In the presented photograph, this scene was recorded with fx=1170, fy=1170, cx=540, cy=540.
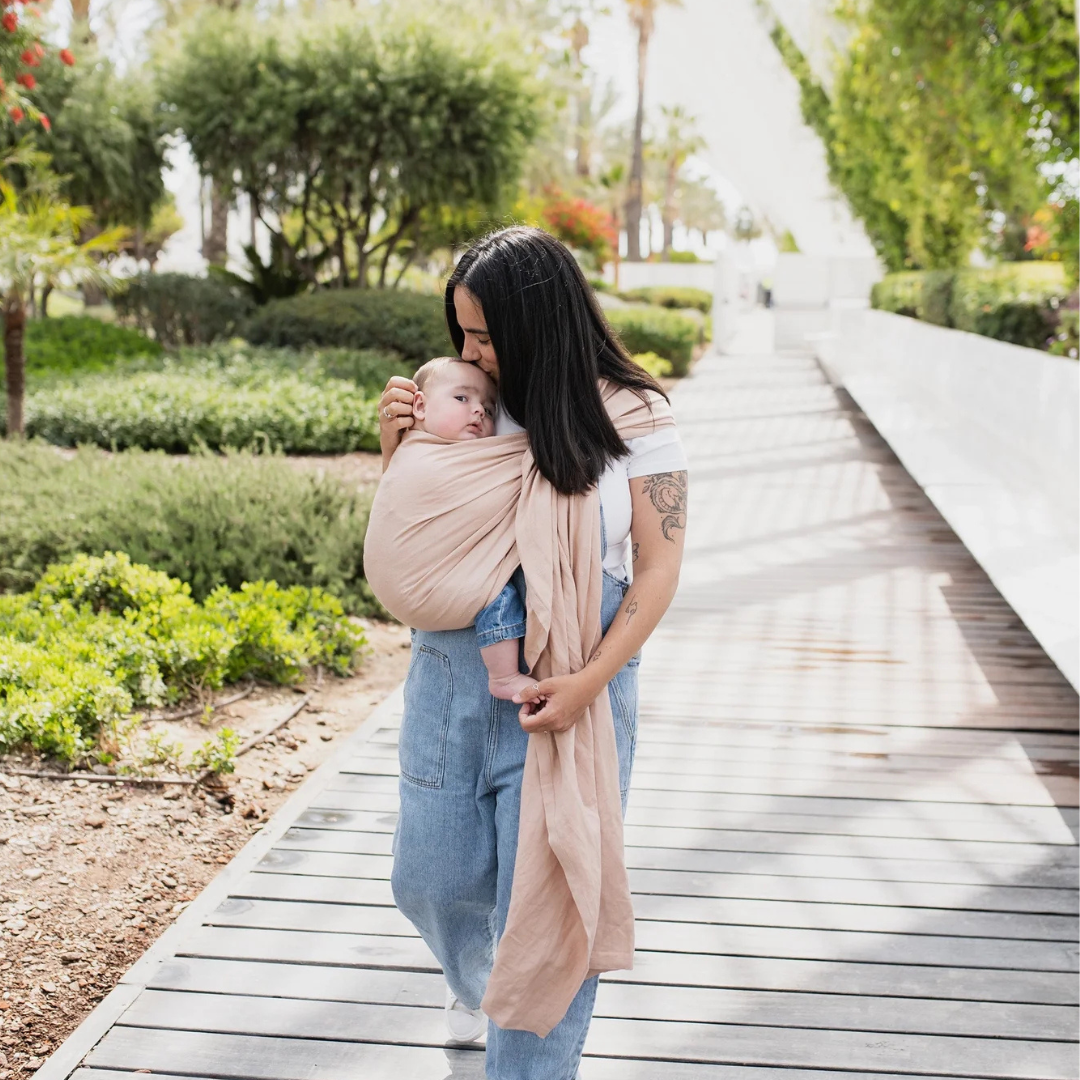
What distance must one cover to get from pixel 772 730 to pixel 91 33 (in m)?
22.2

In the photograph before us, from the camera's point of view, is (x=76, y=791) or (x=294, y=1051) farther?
(x=76, y=791)

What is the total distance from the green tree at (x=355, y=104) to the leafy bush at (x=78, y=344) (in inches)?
130

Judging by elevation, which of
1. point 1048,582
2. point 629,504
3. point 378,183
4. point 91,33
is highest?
point 91,33

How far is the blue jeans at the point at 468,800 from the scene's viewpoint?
203 cm

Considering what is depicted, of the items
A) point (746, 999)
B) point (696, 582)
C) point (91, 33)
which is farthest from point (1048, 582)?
point (91, 33)

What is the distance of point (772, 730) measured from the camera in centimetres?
436

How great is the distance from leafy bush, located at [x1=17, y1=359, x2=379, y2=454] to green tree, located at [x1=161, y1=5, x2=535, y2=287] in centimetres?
713

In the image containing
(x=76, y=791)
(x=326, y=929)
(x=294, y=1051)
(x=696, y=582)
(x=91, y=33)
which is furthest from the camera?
(x=91, y=33)

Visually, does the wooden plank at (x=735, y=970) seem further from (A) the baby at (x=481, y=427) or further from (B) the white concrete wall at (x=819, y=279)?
(B) the white concrete wall at (x=819, y=279)

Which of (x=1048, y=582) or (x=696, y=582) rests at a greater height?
(x=1048, y=582)

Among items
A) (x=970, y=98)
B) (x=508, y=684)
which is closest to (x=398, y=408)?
(x=508, y=684)

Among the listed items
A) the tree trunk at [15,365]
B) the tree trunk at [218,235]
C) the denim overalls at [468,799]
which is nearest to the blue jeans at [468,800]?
the denim overalls at [468,799]

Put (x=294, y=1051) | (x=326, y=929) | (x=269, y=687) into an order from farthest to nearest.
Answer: (x=269, y=687) → (x=326, y=929) → (x=294, y=1051)

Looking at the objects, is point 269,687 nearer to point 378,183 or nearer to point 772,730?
point 772,730
